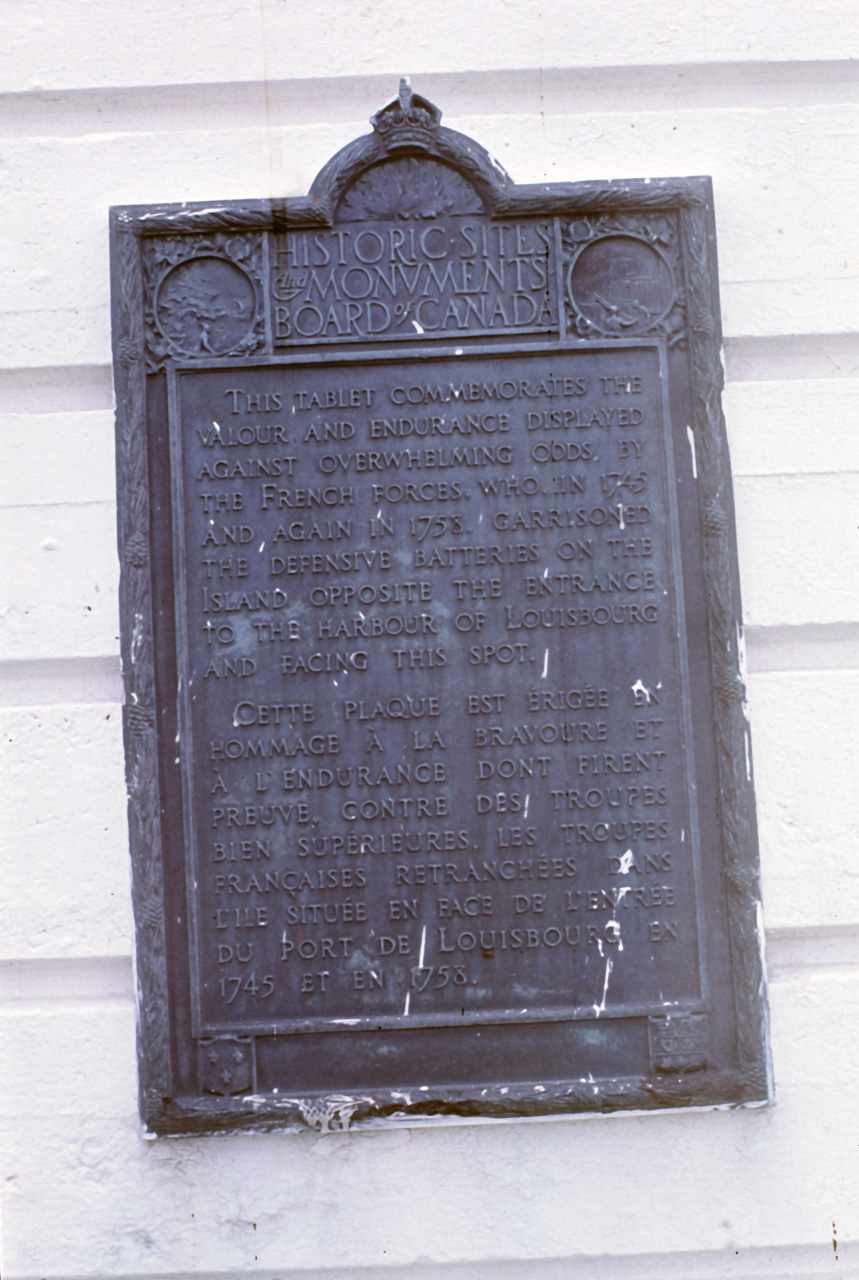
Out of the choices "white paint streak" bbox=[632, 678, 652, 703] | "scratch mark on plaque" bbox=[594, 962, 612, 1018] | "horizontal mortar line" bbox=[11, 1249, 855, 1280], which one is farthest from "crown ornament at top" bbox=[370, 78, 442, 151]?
"horizontal mortar line" bbox=[11, 1249, 855, 1280]

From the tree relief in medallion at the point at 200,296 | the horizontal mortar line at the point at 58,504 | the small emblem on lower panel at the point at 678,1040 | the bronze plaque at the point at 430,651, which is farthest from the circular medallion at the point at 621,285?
the small emblem on lower panel at the point at 678,1040

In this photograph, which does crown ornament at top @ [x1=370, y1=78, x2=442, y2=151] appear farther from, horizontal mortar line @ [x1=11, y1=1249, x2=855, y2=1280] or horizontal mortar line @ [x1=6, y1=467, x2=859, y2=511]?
horizontal mortar line @ [x1=11, y1=1249, x2=855, y2=1280]

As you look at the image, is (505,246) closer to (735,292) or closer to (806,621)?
(735,292)

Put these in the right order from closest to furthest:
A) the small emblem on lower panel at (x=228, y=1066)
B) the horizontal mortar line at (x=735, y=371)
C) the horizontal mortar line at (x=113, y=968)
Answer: the small emblem on lower panel at (x=228, y=1066) < the horizontal mortar line at (x=113, y=968) < the horizontal mortar line at (x=735, y=371)

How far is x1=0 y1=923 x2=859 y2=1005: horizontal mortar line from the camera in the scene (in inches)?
116

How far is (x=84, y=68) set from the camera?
10.2ft

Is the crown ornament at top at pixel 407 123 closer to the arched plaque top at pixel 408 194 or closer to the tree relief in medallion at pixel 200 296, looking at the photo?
the arched plaque top at pixel 408 194

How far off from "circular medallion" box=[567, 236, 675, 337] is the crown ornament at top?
54 cm

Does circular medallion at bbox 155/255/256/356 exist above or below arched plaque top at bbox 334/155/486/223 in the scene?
below

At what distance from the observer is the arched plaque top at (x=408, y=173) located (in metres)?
3.01

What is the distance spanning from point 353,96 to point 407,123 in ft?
0.76

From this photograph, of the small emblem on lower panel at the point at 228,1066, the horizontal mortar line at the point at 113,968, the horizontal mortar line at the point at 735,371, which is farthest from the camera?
the horizontal mortar line at the point at 735,371

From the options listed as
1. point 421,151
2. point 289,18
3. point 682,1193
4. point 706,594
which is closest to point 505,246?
point 421,151

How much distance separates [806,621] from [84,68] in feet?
8.50
